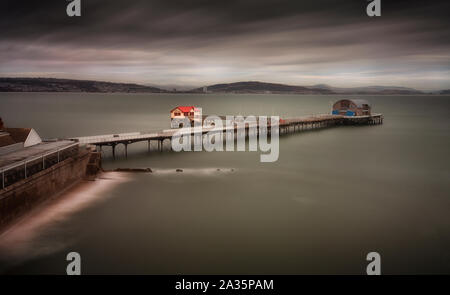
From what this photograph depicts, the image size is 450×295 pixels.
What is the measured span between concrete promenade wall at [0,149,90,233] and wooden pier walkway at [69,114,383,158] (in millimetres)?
4937

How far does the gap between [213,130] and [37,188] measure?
82.6 feet

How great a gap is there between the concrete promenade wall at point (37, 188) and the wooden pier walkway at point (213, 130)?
4937 mm

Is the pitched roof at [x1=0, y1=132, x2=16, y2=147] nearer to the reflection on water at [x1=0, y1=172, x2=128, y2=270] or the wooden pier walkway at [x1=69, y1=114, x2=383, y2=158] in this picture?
the reflection on water at [x1=0, y1=172, x2=128, y2=270]

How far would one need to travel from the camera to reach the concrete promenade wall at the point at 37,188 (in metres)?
14.7

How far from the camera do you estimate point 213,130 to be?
4100 cm

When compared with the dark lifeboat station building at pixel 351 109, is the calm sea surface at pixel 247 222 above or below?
below

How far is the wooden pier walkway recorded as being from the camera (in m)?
30.6

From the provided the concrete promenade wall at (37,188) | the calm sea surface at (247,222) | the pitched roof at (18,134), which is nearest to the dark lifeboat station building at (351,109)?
the calm sea surface at (247,222)

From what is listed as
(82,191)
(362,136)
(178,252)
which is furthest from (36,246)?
(362,136)

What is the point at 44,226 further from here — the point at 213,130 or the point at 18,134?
the point at 213,130

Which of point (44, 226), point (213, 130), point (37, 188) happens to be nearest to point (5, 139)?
point (37, 188)

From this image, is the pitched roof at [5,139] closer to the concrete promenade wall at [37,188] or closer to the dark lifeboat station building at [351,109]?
the concrete promenade wall at [37,188]

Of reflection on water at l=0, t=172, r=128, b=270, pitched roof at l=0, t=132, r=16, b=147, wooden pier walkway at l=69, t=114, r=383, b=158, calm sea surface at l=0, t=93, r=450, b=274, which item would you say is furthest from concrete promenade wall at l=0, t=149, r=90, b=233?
wooden pier walkway at l=69, t=114, r=383, b=158
